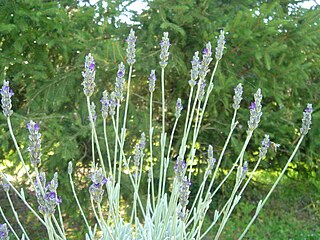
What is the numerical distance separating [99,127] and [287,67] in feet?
5.31

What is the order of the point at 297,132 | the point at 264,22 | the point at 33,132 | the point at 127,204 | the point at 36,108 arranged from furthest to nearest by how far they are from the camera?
the point at 297,132 < the point at 127,204 < the point at 36,108 < the point at 264,22 < the point at 33,132

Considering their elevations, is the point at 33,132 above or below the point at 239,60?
below

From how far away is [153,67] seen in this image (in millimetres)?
3793

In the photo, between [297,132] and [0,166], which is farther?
[297,132]

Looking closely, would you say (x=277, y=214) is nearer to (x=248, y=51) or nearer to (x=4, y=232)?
(x=248, y=51)

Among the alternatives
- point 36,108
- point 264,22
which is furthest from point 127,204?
point 264,22

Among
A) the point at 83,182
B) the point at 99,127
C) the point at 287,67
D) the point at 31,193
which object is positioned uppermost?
the point at 287,67

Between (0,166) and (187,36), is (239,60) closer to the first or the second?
(187,36)

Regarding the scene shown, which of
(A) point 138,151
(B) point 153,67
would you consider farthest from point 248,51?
(A) point 138,151

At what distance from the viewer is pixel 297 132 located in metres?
4.55

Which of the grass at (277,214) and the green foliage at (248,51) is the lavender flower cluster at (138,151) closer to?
the green foliage at (248,51)

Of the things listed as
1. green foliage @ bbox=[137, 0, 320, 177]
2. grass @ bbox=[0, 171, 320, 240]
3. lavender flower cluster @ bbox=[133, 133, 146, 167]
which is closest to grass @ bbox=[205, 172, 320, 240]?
grass @ bbox=[0, 171, 320, 240]

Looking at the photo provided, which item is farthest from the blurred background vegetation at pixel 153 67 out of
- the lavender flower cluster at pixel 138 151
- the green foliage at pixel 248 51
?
the lavender flower cluster at pixel 138 151

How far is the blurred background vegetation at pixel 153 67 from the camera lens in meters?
3.48
